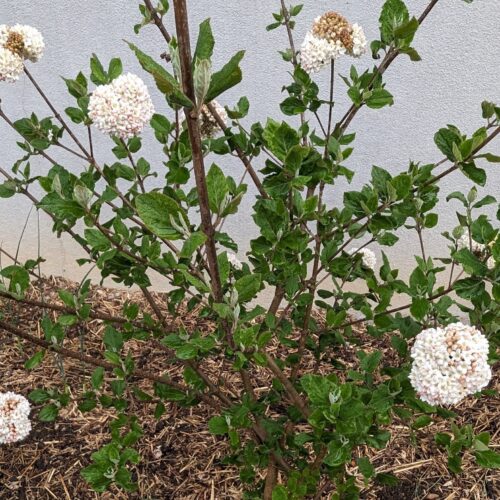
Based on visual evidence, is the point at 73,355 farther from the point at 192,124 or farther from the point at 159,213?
the point at 192,124

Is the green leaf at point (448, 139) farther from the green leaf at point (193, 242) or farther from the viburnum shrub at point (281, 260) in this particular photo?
the green leaf at point (193, 242)

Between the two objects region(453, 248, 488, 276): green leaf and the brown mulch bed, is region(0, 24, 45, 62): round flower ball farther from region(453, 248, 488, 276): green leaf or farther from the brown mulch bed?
region(453, 248, 488, 276): green leaf

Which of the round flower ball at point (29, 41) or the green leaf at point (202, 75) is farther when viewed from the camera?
the round flower ball at point (29, 41)

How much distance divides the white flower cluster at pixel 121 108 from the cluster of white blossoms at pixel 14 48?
40 cm

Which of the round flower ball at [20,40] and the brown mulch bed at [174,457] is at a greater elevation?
the round flower ball at [20,40]

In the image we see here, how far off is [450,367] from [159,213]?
1.93 ft

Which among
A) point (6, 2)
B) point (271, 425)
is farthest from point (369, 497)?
point (6, 2)

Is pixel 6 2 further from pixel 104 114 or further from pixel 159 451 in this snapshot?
pixel 159 451

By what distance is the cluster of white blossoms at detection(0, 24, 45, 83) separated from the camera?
1588 millimetres

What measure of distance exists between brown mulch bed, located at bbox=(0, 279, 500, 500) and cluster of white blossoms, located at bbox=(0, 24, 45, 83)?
628 millimetres

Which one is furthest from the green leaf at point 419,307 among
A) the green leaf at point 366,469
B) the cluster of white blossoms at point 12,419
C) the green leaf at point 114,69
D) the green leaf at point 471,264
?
the cluster of white blossoms at point 12,419

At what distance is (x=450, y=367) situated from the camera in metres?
1.13

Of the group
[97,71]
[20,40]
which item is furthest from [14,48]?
[97,71]

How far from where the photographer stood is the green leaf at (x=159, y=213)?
1.03m
